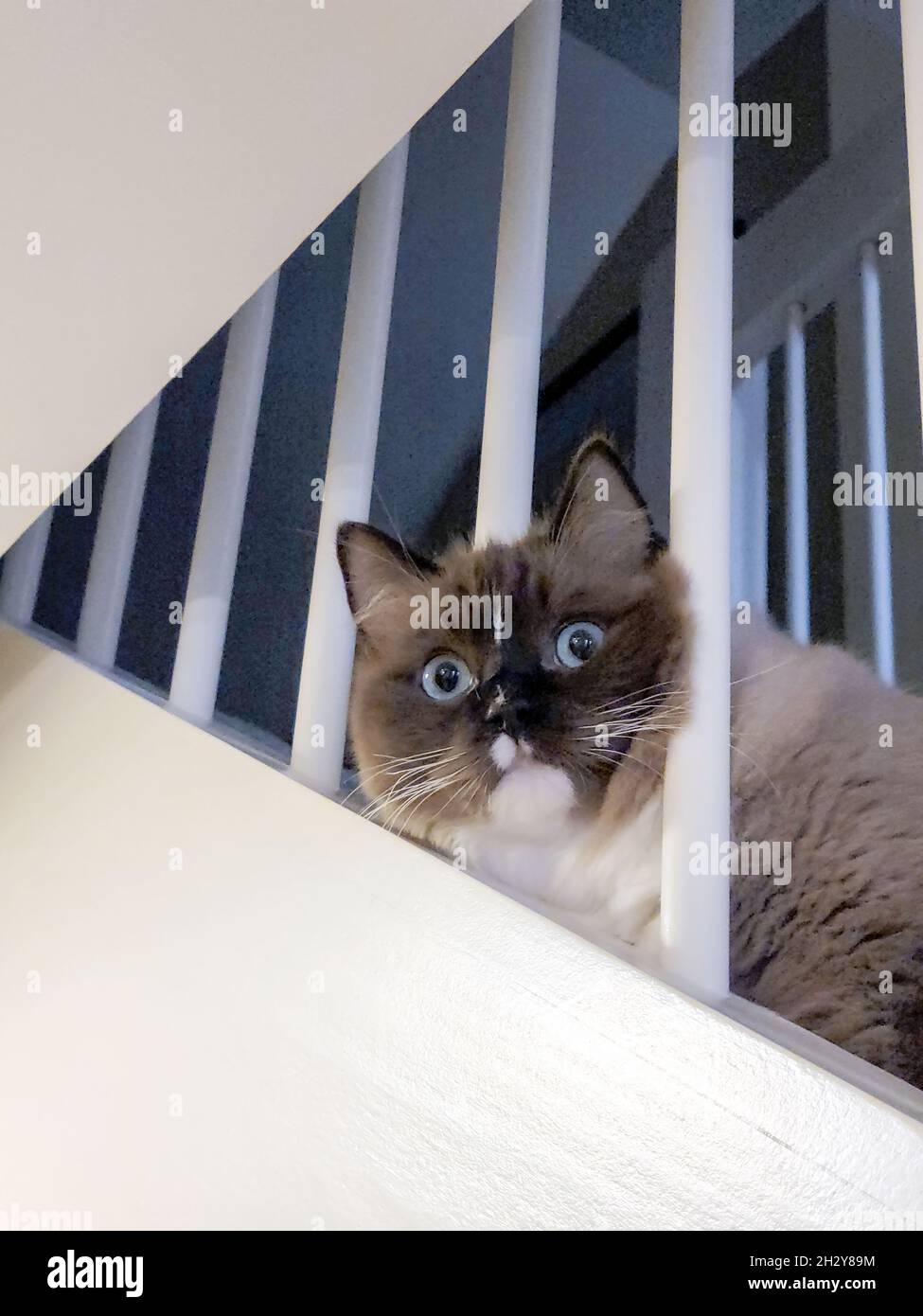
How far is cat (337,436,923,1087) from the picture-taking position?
2.69ft

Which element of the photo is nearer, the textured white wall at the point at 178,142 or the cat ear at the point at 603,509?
the textured white wall at the point at 178,142

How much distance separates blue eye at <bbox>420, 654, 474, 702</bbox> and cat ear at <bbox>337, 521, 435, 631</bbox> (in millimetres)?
101

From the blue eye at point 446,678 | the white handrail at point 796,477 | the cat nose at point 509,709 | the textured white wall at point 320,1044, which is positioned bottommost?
the textured white wall at point 320,1044

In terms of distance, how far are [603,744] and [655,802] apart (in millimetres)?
74

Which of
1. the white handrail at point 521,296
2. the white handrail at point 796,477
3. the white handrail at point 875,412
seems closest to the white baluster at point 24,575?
the white handrail at point 521,296

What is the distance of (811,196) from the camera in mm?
1830

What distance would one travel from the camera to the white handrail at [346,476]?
108 cm

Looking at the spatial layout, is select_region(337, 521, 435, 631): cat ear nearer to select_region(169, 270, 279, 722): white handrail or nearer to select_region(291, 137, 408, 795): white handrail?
select_region(291, 137, 408, 795): white handrail

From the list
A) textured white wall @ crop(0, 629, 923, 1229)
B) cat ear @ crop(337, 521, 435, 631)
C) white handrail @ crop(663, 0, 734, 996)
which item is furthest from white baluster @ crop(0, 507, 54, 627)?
white handrail @ crop(663, 0, 734, 996)

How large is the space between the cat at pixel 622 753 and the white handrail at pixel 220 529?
0.22 meters

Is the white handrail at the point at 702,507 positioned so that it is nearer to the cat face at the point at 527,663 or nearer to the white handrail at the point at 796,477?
the cat face at the point at 527,663

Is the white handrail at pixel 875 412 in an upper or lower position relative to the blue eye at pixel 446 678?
upper
